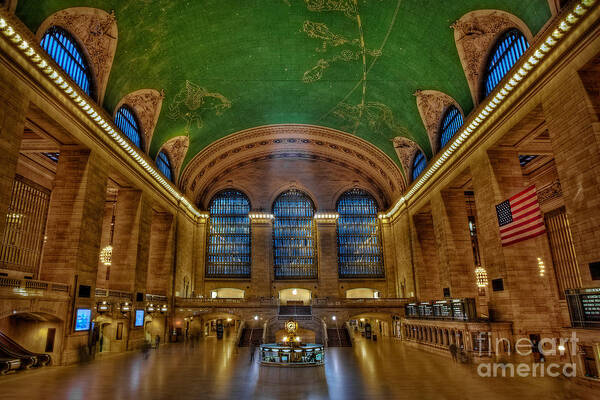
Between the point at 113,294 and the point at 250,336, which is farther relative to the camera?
the point at 250,336


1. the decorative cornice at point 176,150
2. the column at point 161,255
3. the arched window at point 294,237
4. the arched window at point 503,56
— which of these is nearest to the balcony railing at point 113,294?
the column at point 161,255

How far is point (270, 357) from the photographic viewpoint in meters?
12.5

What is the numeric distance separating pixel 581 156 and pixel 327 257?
21975 mm

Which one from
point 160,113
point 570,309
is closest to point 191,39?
point 160,113

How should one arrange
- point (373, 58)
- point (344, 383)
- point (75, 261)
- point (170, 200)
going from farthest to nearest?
point (170, 200) < point (373, 58) < point (75, 261) < point (344, 383)

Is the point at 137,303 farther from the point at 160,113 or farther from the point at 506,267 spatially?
the point at 506,267

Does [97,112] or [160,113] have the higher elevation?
[160,113]

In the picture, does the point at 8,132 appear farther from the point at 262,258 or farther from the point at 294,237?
the point at 294,237

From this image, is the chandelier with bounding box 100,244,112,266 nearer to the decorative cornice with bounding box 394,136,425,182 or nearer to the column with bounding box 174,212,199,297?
the column with bounding box 174,212,199,297

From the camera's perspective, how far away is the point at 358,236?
32344 millimetres

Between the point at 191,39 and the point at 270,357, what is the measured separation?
13.9m

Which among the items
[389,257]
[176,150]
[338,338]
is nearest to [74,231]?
[176,150]

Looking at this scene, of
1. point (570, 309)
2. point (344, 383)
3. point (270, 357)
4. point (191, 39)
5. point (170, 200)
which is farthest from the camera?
point (170, 200)

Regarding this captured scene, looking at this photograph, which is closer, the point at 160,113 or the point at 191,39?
the point at 191,39
